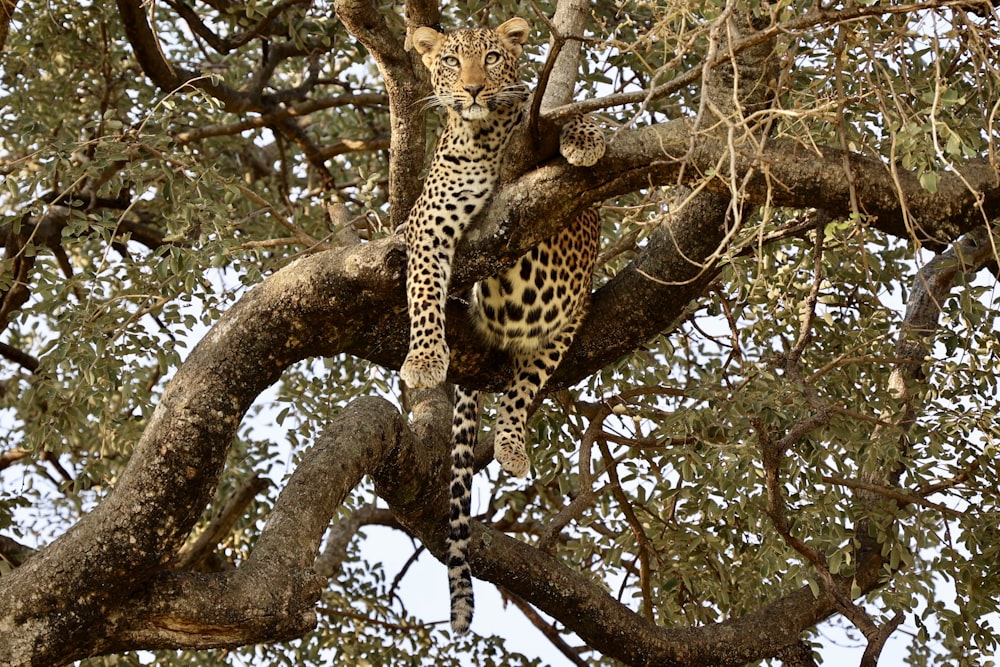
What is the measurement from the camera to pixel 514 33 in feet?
16.9

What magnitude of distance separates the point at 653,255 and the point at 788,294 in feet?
4.40

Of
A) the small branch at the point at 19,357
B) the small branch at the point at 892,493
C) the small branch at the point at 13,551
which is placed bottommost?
the small branch at the point at 13,551

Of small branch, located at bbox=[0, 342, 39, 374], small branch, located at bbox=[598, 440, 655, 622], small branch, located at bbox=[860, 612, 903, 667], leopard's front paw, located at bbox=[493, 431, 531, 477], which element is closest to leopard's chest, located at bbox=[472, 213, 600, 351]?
leopard's front paw, located at bbox=[493, 431, 531, 477]

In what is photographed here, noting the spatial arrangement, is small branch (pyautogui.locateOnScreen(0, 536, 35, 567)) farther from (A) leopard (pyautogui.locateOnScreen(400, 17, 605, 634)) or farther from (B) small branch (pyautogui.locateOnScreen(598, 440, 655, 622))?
(B) small branch (pyautogui.locateOnScreen(598, 440, 655, 622))

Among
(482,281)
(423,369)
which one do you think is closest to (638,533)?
(482,281)

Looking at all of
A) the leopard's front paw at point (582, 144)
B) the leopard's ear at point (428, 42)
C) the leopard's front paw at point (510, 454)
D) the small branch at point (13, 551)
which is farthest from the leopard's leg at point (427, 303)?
the small branch at point (13, 551)

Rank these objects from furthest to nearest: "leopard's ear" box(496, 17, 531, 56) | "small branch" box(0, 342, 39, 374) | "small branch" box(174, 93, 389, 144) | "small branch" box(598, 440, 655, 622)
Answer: "small branch" box(174, 93, 389, 144), "small branch" box(0, 342, 39, 374), "small branch" box(598, 440, 655, 622), "leopard's ear" box(496, 17, 531, 56)

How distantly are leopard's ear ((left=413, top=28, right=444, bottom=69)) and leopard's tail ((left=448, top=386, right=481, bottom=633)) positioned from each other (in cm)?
129

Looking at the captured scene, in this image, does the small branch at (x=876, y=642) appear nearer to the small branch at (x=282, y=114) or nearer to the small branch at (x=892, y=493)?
the small branch at (x=892, y=493)

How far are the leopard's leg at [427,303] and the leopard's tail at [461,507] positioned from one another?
0.81 m

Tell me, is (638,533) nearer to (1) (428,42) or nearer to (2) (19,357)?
(1) (428,42)

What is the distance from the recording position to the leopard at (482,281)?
4410 millimetres

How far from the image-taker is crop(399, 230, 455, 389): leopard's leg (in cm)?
432

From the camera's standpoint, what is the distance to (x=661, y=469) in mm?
5793
